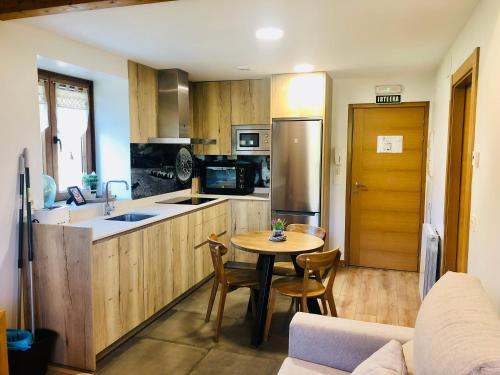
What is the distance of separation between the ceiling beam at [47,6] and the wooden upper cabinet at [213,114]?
2769 millimetres

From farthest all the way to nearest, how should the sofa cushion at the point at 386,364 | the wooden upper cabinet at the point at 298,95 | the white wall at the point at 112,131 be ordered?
the wooden upper cabinet at the point at 298,95 < the white wall at the point at 112,131 < the sofa cushion at the point at 386,364

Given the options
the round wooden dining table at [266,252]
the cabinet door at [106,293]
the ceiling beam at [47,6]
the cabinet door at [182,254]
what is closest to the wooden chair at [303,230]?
the round wooden dining table at [266,252]

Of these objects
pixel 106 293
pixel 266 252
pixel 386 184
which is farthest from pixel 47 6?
pixel 386 184

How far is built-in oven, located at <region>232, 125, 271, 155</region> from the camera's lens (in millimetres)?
4824

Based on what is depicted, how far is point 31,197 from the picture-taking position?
2797 mm

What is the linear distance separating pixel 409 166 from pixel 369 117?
740mm

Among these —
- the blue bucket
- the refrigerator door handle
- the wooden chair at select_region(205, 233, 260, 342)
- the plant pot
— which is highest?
the plant pot

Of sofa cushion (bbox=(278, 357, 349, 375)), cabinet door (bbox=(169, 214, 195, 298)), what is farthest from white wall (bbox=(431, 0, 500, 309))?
cabinet door (bbox=(169, 214, 195, 298))

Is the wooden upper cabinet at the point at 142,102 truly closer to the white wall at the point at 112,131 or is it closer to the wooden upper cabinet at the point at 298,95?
the white wall at the point at 112,131

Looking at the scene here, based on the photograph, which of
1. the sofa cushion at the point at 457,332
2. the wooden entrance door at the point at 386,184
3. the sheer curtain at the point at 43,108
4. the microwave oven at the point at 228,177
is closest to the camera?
the sofa cushion at the point at 457,332

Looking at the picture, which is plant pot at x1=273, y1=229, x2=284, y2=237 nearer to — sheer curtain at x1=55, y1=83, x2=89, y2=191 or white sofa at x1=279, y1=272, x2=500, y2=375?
white sofa at x1=279, y1=272, x2=500, y2=375

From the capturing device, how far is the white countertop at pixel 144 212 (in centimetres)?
285

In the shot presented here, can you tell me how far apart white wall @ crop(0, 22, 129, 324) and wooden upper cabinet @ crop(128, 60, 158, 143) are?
1.03 m

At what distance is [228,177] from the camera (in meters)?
5.04
